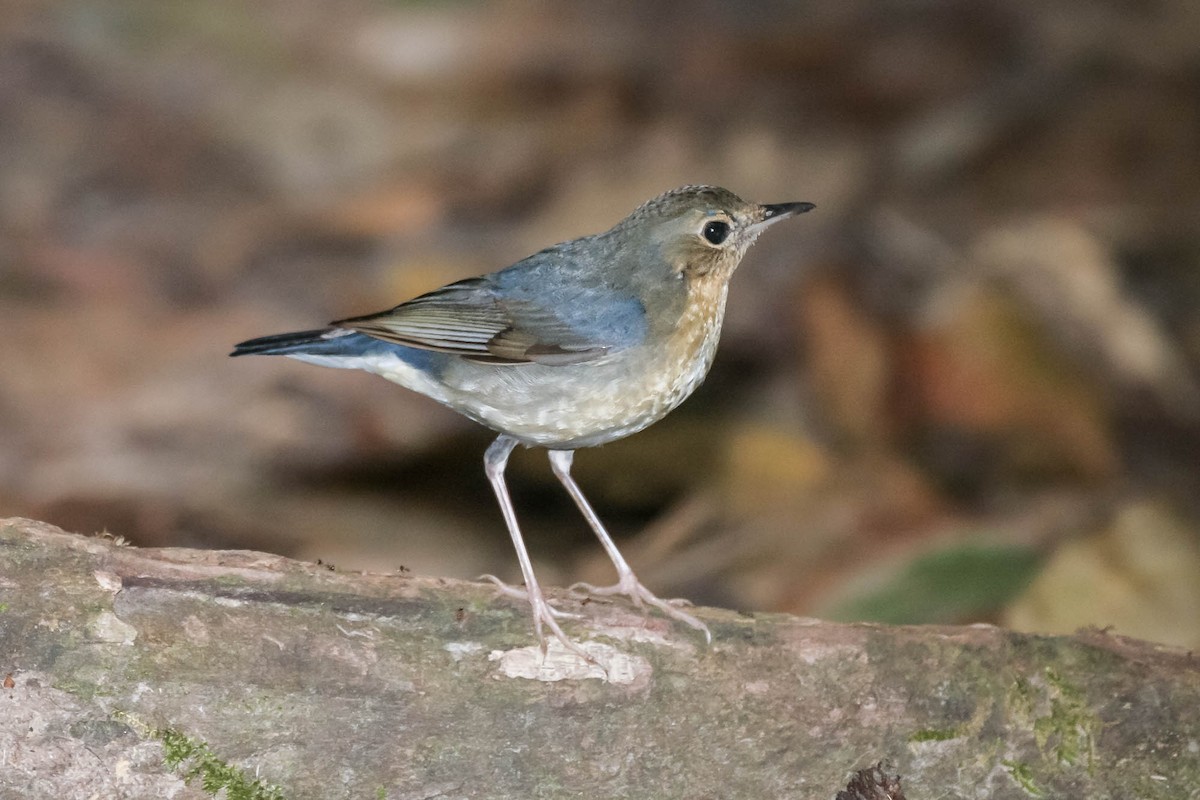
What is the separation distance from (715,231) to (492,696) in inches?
71.6

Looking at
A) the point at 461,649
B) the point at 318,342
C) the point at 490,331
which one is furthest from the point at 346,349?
the point at 461,649

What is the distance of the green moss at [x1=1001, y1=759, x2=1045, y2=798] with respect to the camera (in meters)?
3.62

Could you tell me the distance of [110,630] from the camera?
128 inches

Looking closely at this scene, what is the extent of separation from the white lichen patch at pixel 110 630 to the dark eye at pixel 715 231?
2232 mm

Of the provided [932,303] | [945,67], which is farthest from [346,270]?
[945,67]

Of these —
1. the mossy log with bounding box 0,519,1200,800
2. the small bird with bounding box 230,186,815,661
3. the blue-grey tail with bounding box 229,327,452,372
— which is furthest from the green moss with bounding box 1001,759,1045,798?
the blue-grey tail with bounding box 229,327,452,372

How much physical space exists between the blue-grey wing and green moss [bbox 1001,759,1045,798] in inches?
66.5

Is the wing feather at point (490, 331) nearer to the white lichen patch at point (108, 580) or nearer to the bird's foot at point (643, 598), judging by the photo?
the bird's foot at point (643, 598)

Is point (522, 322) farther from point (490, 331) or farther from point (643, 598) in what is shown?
point (643, 598)

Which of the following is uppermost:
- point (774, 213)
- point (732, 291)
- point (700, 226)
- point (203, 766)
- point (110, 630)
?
point (732, 291)

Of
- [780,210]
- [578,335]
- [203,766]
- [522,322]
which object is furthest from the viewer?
[780,210]

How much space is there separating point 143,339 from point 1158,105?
839 centimetres

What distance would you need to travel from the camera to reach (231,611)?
338 centimetres

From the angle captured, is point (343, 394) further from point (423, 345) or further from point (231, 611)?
point (231, 611)
